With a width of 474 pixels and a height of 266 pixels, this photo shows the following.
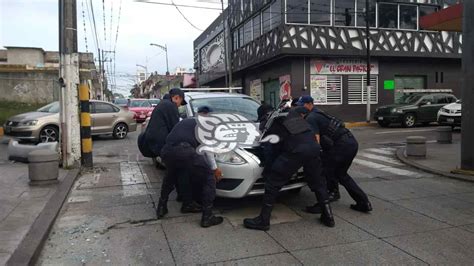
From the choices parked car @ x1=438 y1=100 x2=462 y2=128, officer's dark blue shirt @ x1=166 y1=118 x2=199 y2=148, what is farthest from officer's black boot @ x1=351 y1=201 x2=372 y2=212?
parked car @ x1=438 y1=100 x2=462 y2=128

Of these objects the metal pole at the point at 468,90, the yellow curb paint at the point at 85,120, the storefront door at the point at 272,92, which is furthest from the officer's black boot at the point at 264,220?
the storefront door at the point at 272,92

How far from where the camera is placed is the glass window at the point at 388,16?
24.2m

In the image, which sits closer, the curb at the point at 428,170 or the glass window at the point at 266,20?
the curb at the point at 428,170

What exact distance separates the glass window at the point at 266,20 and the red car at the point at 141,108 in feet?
25.9

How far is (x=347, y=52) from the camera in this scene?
23.2m

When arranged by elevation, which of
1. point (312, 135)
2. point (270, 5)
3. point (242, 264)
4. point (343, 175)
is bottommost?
point (242, 264)

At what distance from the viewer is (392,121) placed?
790 inches

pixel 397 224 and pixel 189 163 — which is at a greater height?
pixel 189 163

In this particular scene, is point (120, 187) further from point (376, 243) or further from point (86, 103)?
point (376, 243)

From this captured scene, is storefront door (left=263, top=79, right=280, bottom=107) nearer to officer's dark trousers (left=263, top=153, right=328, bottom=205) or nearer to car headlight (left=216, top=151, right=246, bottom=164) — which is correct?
car headlight (left=216, top=151, right=246, bottom=164)

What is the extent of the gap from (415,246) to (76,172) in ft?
21.8

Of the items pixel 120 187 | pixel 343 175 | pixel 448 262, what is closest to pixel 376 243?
pixel 448 262

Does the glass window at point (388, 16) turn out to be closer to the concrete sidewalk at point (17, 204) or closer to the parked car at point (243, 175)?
the concrete sidewalk at point (17, 204)

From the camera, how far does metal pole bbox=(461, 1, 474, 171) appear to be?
8195mm
